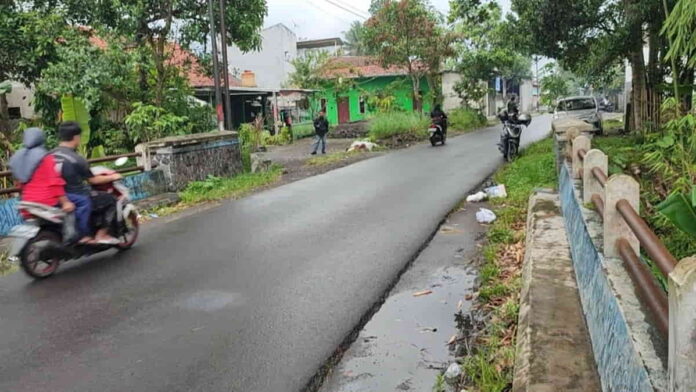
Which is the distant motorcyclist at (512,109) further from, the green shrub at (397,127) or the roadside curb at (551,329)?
the roadside curb at (551,329)

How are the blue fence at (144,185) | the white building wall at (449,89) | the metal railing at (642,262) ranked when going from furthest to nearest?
1. the white building wall at (449,89)
2. the blue fence at (144,185)
3. the metal railing at (642,262)

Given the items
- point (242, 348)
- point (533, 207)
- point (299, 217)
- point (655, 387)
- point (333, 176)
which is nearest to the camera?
point (655, 387)

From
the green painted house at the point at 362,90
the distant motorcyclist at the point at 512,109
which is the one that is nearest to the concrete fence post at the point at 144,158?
the distant motorcyclist at the point at 512,109

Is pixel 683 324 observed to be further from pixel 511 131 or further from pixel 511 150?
pixel 511 150

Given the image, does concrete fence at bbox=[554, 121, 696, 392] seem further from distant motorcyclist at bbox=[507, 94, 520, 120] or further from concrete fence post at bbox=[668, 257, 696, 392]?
distant motorcyclist at bbox=[507, 94, 520, 120]

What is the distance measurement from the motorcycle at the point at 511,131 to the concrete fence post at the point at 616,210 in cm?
1159

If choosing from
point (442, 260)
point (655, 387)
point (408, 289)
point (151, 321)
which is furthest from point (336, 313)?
point (655, 387)

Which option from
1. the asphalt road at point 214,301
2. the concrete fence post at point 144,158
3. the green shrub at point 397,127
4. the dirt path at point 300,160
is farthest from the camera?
the green shrub at point 397,127

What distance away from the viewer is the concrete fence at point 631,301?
198 centimetres

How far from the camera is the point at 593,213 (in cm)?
467

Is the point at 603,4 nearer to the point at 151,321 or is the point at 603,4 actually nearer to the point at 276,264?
the point at 276,264

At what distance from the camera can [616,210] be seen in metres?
3.44

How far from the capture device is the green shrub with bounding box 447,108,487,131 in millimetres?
31672

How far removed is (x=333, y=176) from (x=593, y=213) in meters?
9.44
